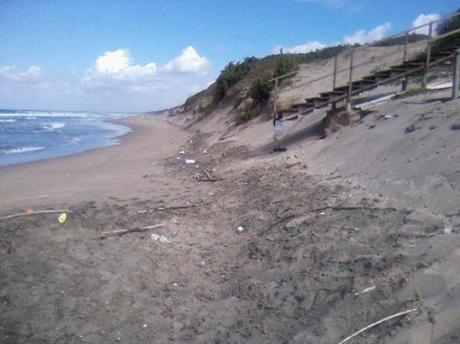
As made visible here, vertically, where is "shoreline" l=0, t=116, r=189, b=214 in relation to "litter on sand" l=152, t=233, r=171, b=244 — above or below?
below

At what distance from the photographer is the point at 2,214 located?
30.4 ft

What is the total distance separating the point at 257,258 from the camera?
6.57 meters

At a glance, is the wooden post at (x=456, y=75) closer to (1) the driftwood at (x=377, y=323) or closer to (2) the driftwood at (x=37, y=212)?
(1) the driftwood at (x=377, y=323)

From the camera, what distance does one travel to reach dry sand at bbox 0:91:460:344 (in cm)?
454

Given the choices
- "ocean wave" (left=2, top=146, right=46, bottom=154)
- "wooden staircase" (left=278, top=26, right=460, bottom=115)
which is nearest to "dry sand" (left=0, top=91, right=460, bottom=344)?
"wooden staircase" (left=278, top=26, right=460, bottom=115)

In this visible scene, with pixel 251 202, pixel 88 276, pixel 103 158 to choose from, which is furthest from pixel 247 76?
pixel 88 276

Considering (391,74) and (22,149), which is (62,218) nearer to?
(391,74)

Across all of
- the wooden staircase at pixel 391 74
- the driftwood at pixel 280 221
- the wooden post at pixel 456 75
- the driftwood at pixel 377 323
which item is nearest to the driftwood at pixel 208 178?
the wooden staircase at pixel 391 74

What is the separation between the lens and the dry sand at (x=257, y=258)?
4.54 meters

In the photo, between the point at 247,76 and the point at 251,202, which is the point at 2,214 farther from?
the point at 247,76

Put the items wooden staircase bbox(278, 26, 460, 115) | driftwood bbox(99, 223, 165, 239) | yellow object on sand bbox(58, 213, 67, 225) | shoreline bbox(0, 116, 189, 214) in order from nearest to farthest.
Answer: driftwood bbox(99, 223, 165, 239) < yellow object on sand bbox(58, 213, 67, 225) < shoreline bbox(0, 116, 189, 214) < wooden staircase bbox(278, 26, 460, 115)

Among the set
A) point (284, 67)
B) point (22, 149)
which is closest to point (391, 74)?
point (284, 67)

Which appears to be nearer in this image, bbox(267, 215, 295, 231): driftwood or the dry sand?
the dry sand

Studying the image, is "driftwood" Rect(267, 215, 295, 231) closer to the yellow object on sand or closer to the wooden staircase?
the yellow object on sand
